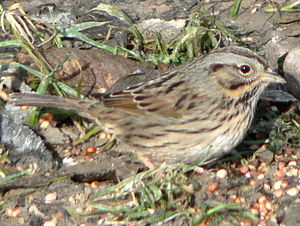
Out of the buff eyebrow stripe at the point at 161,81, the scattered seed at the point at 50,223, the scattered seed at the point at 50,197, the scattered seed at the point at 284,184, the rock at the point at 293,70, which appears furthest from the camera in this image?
the rock at the point at 293,70

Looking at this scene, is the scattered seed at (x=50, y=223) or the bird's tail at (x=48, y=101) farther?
the bird's tail at (x=48, y=101)

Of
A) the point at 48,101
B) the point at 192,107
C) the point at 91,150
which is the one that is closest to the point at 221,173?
the point at 192,107

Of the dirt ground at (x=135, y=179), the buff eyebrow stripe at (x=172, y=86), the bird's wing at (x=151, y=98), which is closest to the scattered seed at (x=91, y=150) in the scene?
the dirt ground at (x=135, y=179)

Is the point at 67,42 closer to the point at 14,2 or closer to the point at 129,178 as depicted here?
the point at 14,2

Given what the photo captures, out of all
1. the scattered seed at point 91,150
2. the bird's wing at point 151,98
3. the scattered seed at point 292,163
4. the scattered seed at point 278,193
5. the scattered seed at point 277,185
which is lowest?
the scattered seed at point 91,150

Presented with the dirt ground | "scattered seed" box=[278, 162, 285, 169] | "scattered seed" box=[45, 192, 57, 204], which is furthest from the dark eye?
"scattered seed" box=[45, 192, 57, 204]

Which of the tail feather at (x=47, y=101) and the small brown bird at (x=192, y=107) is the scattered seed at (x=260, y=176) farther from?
the tail feather at (x=47, y=101)

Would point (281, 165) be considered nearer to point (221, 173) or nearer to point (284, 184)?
point (284, 184)
